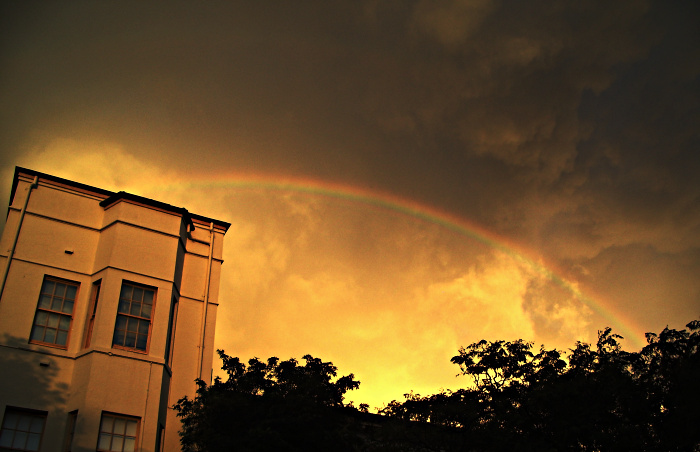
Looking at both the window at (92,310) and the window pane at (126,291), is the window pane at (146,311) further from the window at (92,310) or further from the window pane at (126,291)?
the window at (92,310)

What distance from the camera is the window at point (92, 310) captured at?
55.7ft

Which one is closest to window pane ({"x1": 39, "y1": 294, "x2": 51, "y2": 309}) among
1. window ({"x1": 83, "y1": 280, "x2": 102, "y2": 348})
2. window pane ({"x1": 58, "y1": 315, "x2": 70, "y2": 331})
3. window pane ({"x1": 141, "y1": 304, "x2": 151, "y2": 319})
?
window pane ({"x1": 58, "y1": 315, "x2": 70, "y2": 331})

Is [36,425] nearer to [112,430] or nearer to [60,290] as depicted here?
[112,430]

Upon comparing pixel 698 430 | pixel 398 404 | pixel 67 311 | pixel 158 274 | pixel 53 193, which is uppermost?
pixel 53 193

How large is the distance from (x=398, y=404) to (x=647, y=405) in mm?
7431

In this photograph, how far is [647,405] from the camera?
1738 centimetres

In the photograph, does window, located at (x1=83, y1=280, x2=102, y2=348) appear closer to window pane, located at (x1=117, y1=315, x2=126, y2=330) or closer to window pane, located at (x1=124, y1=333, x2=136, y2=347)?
window pane, located at (x1=117, y1=315, x2=126, y2=330)

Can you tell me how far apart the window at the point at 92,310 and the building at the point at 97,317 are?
0.09 feet

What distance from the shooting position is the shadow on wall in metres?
15.3

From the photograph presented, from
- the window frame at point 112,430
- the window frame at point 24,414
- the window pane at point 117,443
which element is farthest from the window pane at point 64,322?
the window pane at point 117,443

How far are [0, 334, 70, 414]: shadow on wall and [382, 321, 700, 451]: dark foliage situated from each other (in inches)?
376

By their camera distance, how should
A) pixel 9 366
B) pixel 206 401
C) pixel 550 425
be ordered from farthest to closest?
pixel 550 425 < pixel 9 366 < pixel 206 401

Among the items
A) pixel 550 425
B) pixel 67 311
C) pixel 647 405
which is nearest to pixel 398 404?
pixel 550 425

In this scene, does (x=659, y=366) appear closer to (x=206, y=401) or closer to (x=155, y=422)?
(x=206, y=401)
